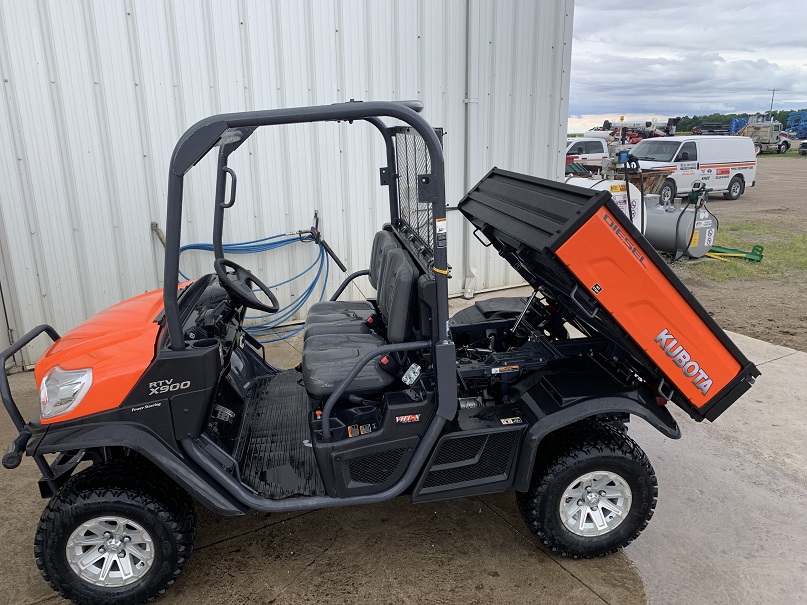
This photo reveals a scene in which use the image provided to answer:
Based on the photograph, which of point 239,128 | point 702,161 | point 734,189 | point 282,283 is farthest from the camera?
point 734,189

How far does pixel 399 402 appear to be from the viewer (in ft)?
8.87

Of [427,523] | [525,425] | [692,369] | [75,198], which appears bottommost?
[427,523]

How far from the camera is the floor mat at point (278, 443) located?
2785 mm

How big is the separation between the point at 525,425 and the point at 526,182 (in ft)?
4.25

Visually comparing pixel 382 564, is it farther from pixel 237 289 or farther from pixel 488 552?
pixel 237 289

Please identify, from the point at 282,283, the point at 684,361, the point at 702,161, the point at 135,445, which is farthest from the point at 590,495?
the point at 702,161

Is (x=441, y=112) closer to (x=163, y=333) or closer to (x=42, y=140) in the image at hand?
(x=42, y=140)

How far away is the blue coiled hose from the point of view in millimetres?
5898

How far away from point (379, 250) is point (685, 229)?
7.22 m

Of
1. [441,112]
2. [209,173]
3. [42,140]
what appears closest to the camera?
[42,140]

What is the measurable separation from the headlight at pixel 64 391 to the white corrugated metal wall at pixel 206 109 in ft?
10.6

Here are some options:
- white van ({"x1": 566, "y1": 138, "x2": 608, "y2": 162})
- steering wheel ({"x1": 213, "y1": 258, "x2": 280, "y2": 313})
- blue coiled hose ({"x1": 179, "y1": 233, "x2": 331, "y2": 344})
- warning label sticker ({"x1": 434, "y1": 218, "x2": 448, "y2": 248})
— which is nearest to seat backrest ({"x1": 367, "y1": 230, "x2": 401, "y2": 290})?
steering wheel ({"x1": 213, "y1": 258, "x2": 280, "y2": 313})

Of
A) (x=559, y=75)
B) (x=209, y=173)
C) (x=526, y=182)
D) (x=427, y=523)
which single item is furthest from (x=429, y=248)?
(x=559, y=75)

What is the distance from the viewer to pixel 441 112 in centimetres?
648
